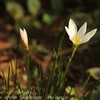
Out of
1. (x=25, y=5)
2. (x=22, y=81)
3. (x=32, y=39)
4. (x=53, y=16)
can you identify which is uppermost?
(x=25, y=5)

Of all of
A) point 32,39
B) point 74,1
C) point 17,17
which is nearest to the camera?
point 32,39

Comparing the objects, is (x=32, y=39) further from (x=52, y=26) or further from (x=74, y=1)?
(x=74, y=1)

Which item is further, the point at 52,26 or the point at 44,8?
the point at 44,8

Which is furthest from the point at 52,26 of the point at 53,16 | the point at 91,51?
the point at 91,51

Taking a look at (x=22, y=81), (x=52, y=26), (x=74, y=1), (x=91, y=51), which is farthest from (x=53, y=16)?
(x=22, y=81)

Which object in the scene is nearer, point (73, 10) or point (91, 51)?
point (91, 51)

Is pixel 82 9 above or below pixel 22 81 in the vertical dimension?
above

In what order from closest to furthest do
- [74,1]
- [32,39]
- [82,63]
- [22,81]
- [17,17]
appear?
[22,81]
[82,63]
[32,39]
[17,17]
[74,1]

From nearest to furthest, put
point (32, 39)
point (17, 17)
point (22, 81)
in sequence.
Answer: point (22, 81) < point (32, 39) < point (17, 17)

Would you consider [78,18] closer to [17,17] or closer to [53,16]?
[53,16]
